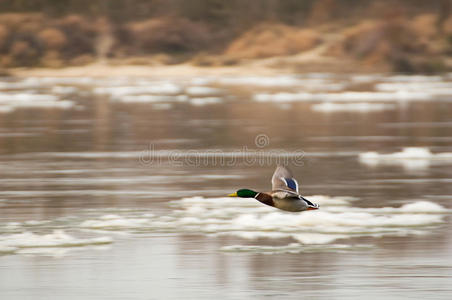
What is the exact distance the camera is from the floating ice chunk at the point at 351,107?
23516 millimetres

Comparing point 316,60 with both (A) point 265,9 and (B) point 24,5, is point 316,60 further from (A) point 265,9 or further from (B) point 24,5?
(B) point 24,5

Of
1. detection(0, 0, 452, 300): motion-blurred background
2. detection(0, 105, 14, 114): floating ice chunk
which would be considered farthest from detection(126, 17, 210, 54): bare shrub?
detection(0, 105, 14, 114): floating ice chunk

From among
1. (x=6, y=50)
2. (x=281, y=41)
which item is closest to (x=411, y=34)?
(x=281, y=41)

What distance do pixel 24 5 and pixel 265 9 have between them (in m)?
12.6

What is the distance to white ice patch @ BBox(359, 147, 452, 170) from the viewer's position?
44.0ft

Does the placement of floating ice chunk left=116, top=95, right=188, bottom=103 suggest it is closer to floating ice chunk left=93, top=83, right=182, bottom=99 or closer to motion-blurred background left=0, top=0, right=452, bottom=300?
motion-blurred background left=0, top=0, right=452, bottom=300

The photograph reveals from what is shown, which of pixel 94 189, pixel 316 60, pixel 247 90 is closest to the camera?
pixel 94 189

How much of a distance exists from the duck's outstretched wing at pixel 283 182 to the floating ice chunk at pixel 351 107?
48.7ft

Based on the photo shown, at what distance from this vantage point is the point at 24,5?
58875 mm

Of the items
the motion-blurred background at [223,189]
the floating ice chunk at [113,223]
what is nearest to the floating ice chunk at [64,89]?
the motion-blurred background at [223,189]

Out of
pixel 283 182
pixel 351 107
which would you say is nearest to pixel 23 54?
pixel 351 107

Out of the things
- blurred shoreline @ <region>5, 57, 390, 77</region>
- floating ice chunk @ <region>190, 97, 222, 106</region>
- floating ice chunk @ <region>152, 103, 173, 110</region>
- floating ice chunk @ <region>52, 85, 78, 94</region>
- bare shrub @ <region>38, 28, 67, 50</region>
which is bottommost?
floating ice chunk @ <region>152, 103, 173, 110</region>

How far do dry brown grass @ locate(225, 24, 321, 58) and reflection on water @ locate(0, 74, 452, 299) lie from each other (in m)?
26.0

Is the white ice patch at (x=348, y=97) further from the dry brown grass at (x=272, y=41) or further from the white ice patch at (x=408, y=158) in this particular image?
the dry brown grass at (x=272, y=41)
